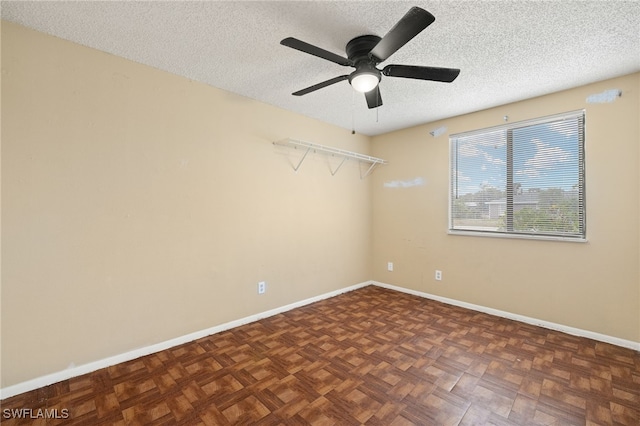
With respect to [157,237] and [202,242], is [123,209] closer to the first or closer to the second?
[157,237]

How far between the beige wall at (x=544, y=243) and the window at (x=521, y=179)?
9 cm

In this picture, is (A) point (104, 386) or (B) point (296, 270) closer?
(A) point (104, 386)

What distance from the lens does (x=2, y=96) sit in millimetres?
1697

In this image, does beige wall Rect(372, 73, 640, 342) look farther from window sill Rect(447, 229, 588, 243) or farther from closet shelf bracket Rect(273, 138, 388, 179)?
closet shelf bracket Rect(273, 138, 388, 179)

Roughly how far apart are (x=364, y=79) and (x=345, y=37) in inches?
12.8

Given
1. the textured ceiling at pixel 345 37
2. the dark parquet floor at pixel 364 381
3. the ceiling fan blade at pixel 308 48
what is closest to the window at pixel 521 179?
the textured ceiling at pixel 345 37

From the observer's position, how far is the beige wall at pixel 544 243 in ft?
7.69

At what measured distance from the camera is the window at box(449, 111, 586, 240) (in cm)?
263

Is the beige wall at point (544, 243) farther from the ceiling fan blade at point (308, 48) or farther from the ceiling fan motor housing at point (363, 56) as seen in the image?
the ceiling fan blade at point (308, 48)

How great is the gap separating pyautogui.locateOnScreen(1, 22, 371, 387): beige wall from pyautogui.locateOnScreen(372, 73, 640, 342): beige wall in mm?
1668

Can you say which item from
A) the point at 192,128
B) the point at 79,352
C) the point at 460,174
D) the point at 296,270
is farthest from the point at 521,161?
the point at 79,352

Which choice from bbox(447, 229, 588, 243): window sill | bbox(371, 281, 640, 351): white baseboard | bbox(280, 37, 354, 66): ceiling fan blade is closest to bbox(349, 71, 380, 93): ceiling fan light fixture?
bbox(280, 37, 354, 66): ceiling fan blade

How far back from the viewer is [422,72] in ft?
5.74

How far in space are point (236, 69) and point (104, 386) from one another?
2.49 m
